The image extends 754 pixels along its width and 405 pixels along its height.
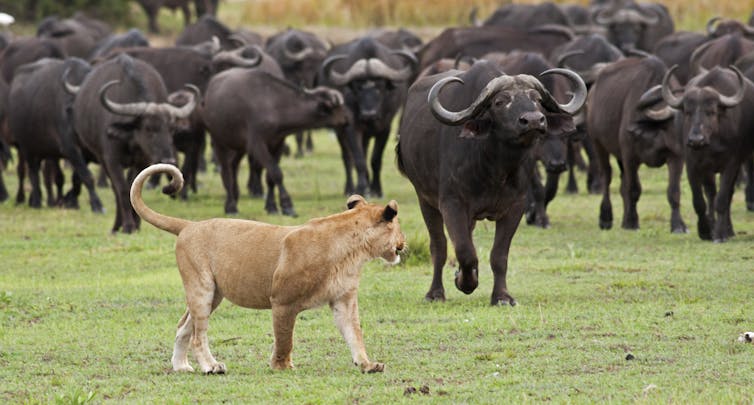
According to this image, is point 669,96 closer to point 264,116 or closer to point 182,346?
point 264,116

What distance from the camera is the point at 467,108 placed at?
10.6 m

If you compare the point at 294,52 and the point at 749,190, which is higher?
the point at 749,190

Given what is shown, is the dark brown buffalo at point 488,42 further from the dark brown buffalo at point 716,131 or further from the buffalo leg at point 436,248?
the buffalo leg at point 436,248

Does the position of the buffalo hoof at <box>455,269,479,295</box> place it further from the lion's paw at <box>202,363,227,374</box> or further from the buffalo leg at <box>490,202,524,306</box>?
the lion's paw at <box>202,363,227,374</box>

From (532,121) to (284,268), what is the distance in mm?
2603

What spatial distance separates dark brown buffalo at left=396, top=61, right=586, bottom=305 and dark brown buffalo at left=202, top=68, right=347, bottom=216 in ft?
23.3

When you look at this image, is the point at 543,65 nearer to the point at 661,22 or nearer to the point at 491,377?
the point at 491,377

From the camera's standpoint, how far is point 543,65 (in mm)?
16219

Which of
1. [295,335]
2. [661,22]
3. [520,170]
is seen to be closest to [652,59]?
[520,170]

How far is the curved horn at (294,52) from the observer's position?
2630 cm

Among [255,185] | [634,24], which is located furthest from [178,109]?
[634,24]

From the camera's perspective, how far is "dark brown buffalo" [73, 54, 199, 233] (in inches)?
655

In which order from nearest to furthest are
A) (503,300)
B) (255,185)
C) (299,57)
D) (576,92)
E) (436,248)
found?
(503,300) < (576,92) < (436,248) < (255,185) < (299,57)

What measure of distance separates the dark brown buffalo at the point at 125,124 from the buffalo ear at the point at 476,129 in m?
6.67
